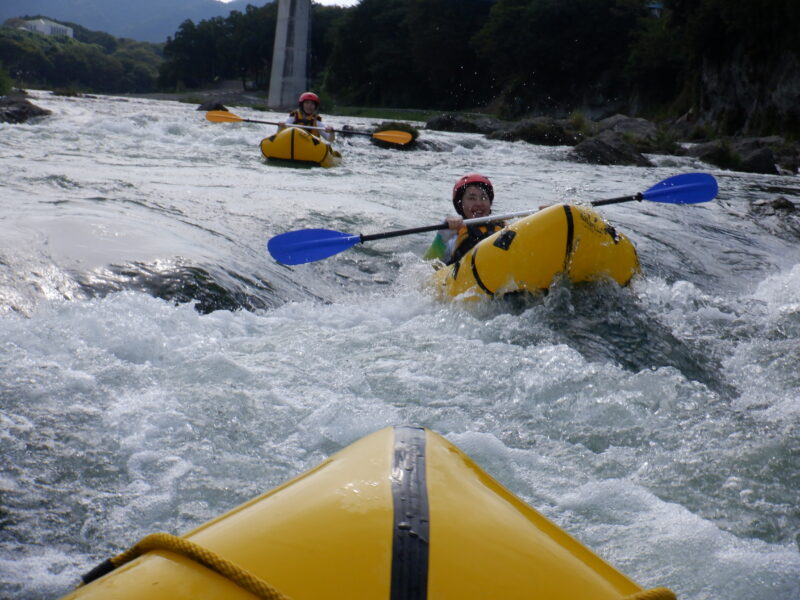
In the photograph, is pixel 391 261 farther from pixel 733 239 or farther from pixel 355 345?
pixel 733 239

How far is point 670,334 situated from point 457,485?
10.0 feet

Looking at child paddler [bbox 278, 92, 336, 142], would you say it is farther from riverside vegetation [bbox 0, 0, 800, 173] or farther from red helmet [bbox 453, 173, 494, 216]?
red helmet [bbox 453, 173, 494, 216]

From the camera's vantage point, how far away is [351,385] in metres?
A: 3.36

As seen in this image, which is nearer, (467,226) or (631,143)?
(467,226)

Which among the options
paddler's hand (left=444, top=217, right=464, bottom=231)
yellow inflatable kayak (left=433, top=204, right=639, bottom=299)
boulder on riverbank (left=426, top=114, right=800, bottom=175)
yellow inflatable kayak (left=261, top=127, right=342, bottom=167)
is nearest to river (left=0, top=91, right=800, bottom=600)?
yellow inflatable kayak (left=433, top=204, right=639, bottom=299)

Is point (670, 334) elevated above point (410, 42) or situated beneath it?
situated beneath

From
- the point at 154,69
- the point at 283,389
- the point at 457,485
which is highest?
the point at 154,69

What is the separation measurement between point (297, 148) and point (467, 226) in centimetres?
594

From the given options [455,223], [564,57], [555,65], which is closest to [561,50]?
[564,57]

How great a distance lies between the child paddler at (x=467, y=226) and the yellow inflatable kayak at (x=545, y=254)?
2.75 feet

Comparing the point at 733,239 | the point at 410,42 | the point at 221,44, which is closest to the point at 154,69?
the point at 221,44

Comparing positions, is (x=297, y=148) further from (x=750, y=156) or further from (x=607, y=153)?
(x=750, y=156)

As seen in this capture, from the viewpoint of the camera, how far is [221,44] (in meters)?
74.2

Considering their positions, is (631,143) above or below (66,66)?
below
